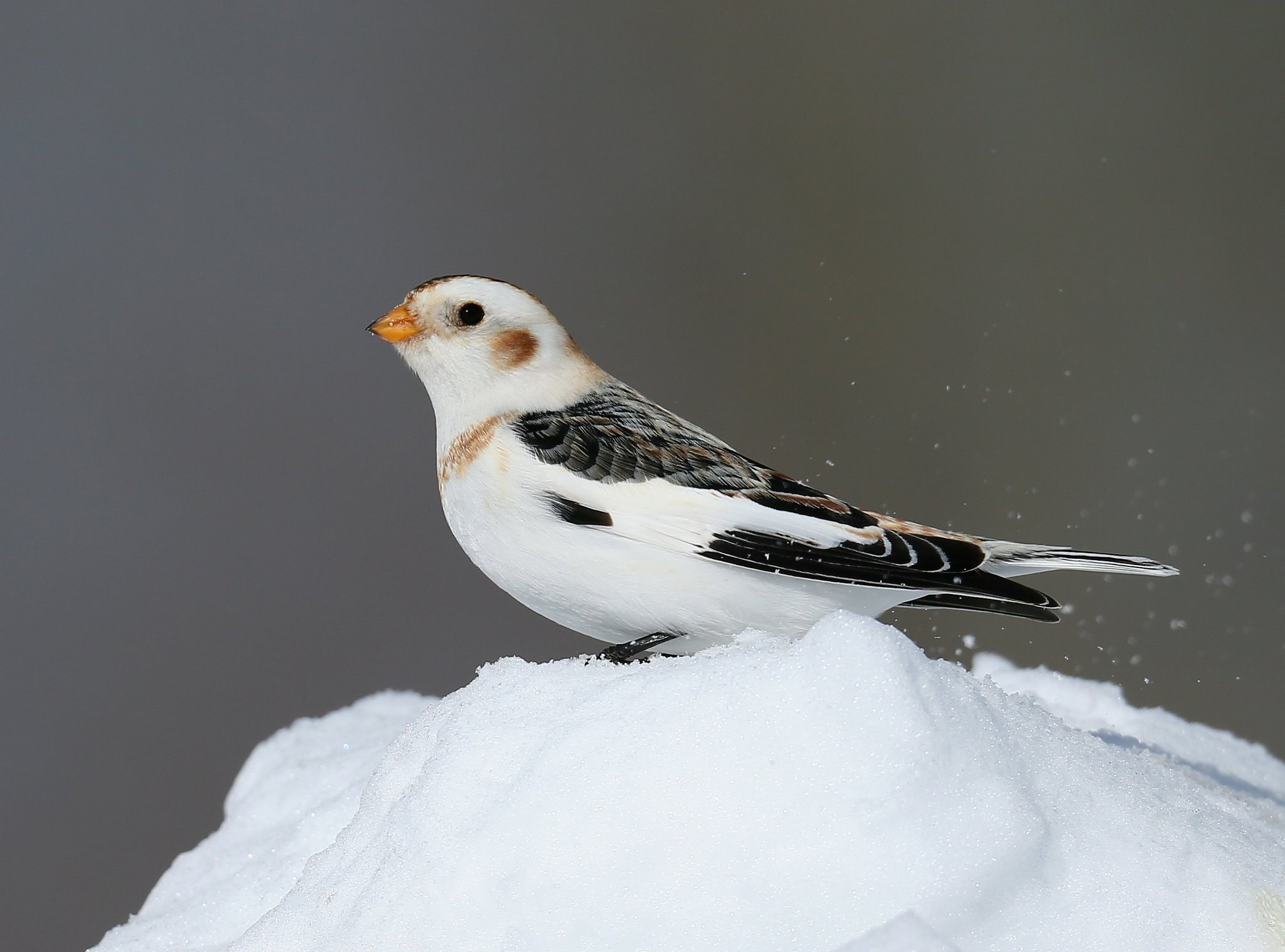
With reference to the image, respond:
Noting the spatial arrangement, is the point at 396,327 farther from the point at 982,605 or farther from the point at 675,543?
the point at 982,605

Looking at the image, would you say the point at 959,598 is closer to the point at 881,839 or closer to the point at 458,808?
the point at 881,839

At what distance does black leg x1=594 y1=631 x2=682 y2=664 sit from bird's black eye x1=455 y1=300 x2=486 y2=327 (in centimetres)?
64

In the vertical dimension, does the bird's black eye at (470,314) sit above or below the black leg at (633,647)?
above

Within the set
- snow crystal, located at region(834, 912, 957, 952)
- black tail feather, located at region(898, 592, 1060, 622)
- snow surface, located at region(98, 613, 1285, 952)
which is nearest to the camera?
snow crystal, located at region(834, 912, 957, 952)

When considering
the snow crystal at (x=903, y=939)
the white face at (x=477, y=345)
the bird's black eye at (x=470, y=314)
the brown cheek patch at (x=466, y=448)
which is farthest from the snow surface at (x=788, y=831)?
the bird's black eye at (x=470, y=314)

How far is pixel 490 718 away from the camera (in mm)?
1403

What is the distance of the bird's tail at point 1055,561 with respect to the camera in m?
1.63

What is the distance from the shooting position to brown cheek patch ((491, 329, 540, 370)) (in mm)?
1929

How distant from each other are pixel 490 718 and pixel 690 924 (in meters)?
0.43

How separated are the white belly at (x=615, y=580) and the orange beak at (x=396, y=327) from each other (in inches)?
13.0

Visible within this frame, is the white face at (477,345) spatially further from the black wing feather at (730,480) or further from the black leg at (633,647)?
the black leg at (633,647)

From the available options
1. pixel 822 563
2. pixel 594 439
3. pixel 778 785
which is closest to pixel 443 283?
pixel 594 439

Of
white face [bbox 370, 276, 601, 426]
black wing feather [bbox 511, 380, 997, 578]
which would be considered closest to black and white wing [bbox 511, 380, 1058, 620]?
black wing feather [bbox 511, 380, 997, 578]

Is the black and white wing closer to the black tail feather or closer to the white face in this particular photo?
the black tail feather
